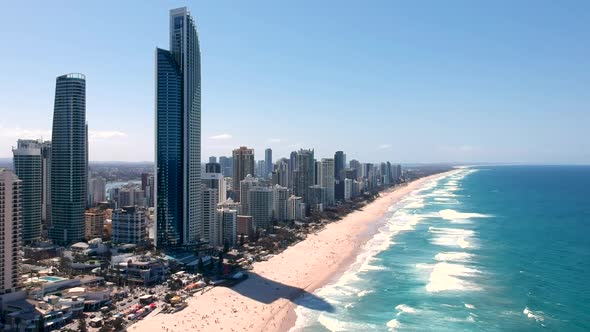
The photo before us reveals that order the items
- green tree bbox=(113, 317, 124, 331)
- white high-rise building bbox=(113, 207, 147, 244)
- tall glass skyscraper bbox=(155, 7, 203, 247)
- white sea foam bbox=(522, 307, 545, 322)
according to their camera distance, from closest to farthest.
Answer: green tree bbox=(113, 317, 124, 331) < white sea foam bbox=(522, 307, 545, 322) < tall glass skyscraper bbox=(155, 7, 203, 247) < white high-rise building bbox=(113, 207, 147, 244)

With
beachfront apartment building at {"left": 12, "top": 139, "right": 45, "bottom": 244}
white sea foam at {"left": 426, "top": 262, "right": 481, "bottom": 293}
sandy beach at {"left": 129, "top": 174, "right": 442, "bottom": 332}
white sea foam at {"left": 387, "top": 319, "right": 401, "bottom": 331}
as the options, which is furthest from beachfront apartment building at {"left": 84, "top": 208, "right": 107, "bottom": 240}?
white sea foam at {"left": 387, "top": 319, "right": 401, "bottom": 331}

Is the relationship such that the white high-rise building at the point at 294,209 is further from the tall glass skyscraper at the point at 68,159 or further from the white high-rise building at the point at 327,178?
the tall glass skyscraper at the point at 68,159

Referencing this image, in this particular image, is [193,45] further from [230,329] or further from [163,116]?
[230,329]

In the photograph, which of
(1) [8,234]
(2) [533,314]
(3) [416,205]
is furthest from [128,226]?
(3) [416,205]

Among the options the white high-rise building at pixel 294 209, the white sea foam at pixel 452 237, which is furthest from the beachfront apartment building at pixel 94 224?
the white sea foam at pixel 452 237

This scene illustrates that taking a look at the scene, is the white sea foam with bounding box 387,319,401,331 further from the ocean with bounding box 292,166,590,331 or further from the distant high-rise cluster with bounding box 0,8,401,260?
the distant high-rise cluster with bounding box 0,8,401,260

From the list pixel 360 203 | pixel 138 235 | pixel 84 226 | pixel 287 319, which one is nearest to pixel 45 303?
pixel 287 319
